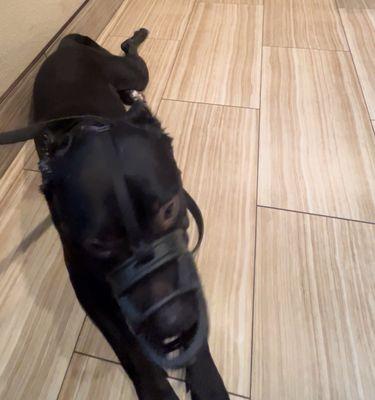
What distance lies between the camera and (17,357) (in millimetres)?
778

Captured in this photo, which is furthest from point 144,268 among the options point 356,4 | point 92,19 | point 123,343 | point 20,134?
point 356,4

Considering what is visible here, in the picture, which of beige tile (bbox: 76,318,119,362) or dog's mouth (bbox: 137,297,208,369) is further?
beige tile (bbox: 76,318,119,362)

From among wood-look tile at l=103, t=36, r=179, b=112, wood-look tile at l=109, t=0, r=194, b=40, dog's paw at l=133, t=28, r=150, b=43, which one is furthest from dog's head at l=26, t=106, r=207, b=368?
wood-look tile at l=109, t=0, r=194, b=40

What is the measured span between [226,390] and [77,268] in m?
0.43

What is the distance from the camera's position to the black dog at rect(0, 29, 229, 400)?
1.86ft

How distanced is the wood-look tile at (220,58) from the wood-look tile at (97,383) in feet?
3.30

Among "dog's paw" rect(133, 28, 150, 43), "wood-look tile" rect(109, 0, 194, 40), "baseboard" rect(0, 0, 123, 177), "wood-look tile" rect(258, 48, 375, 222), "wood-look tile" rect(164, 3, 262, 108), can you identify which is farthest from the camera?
"wood-look tile" rect(109, 0, 194, 40)

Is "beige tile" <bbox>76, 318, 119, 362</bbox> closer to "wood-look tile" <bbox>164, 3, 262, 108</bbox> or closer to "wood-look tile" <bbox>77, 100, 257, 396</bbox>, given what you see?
"wood-look tile" <bbox>77, 100, 257, 396</bbox>

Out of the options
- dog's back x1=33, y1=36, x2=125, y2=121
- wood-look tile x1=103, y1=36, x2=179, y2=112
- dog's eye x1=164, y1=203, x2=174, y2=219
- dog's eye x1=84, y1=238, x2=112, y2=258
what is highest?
dog's back x1=33, y1=36, x2=125, y2=121

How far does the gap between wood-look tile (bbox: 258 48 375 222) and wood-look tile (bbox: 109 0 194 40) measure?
1.67 ft

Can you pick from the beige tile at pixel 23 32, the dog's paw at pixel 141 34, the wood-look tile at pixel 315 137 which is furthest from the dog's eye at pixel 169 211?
the dog's paw at pixel 141 34

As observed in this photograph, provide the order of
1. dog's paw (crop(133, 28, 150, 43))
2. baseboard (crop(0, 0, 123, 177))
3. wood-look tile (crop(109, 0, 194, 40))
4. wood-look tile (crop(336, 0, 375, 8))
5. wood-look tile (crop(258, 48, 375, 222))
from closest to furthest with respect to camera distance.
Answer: wood-look tile (crop(258, 48, 375, 222))
baseboard (crop(0, 0, 123, 177))
dog's paw (crop(133, 28, 150, 43))
wood-look tile (crop(109, 0, 194, 40))
wood-look tile (crop(336, 0, 375, 8))

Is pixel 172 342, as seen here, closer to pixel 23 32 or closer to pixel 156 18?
pixel 23 32

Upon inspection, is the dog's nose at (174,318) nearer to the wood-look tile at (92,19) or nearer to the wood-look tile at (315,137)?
the wood-look tile at (315,137)
